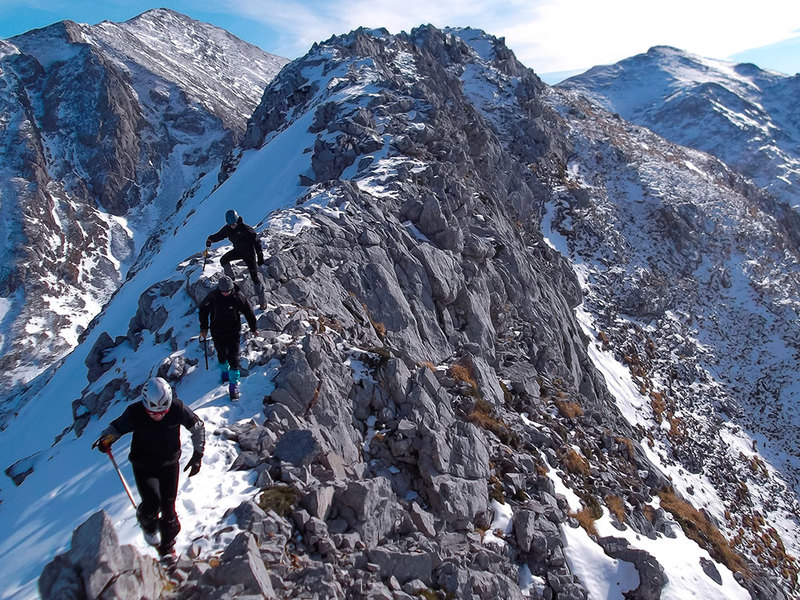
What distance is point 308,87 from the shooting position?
43656 millimetres

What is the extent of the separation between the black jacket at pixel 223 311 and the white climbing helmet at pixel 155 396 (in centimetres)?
369

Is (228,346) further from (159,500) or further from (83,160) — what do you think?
(83,160)

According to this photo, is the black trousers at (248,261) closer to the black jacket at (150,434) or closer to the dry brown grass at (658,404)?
the black jacket at (150,434)

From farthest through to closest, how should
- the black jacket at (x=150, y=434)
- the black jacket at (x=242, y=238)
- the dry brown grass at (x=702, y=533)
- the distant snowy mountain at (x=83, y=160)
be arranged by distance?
the distant snowy mountain at (x=83, y=160) → the dry brown grass at (x=702, y=533) → the black jacket at (x=242, y=238) → the black jacket at (x=150, y=434)

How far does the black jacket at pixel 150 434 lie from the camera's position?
20.9 feet

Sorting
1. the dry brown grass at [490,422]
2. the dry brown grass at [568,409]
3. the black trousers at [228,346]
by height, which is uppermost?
the black trousers at [228,346]

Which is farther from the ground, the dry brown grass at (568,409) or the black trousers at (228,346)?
the black trousers at (228,346)

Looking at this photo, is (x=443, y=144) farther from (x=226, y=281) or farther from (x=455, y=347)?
(x=226, y=281)

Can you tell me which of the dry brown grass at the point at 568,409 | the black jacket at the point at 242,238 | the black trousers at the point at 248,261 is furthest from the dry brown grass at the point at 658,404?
the black jacket at the point at 242,238

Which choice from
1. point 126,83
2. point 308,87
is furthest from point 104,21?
point 308,87

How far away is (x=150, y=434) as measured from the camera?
20.9 feet

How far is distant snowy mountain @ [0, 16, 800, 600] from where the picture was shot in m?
7.62

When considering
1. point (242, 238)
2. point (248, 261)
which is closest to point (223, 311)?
point (248, 261)

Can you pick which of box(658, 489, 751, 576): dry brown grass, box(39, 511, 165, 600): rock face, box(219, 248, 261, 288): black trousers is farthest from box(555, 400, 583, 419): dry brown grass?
box(39, 511, 165, 600): rock face
